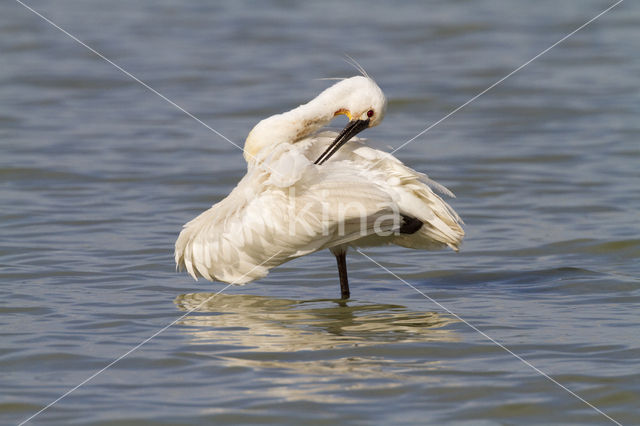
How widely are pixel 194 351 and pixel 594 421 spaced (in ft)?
7.36

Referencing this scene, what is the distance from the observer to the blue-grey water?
554 centimetres

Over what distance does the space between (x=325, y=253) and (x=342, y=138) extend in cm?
176

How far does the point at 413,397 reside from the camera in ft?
17.7

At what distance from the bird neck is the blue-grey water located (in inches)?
18.6

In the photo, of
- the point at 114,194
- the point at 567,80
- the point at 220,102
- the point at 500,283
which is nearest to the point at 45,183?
the point at 114,194

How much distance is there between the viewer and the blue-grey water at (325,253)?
554cm

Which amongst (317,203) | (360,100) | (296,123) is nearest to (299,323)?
(317,203)

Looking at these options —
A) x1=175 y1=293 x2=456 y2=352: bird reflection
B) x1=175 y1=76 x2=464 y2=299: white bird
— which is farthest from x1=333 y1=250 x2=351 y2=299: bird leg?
→ x1=175 y1=293 x2=456 y2=352: bird reflection

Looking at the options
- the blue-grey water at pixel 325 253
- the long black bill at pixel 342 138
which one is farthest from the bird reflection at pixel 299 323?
the long black bill at pixel 342 138

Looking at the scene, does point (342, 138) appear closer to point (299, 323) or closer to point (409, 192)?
point (409, 192)

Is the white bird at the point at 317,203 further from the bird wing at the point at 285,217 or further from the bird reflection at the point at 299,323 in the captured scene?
the bird reflection at the point at 299,323

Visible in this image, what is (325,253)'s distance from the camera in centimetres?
879

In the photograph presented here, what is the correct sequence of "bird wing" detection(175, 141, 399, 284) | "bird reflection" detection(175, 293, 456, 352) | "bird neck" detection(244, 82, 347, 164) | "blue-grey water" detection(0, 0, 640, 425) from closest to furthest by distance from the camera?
1. "blue-grey water" detection(0, 0, 640, 425)
2. "bird reflection" detection(175, 293, 456, 352)
3. "bird wing" detection(175, 141, 399, 284)
4. "bird neck" detection(244, 82, 347, 164)

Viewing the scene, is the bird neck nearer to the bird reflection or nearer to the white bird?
the white bird
